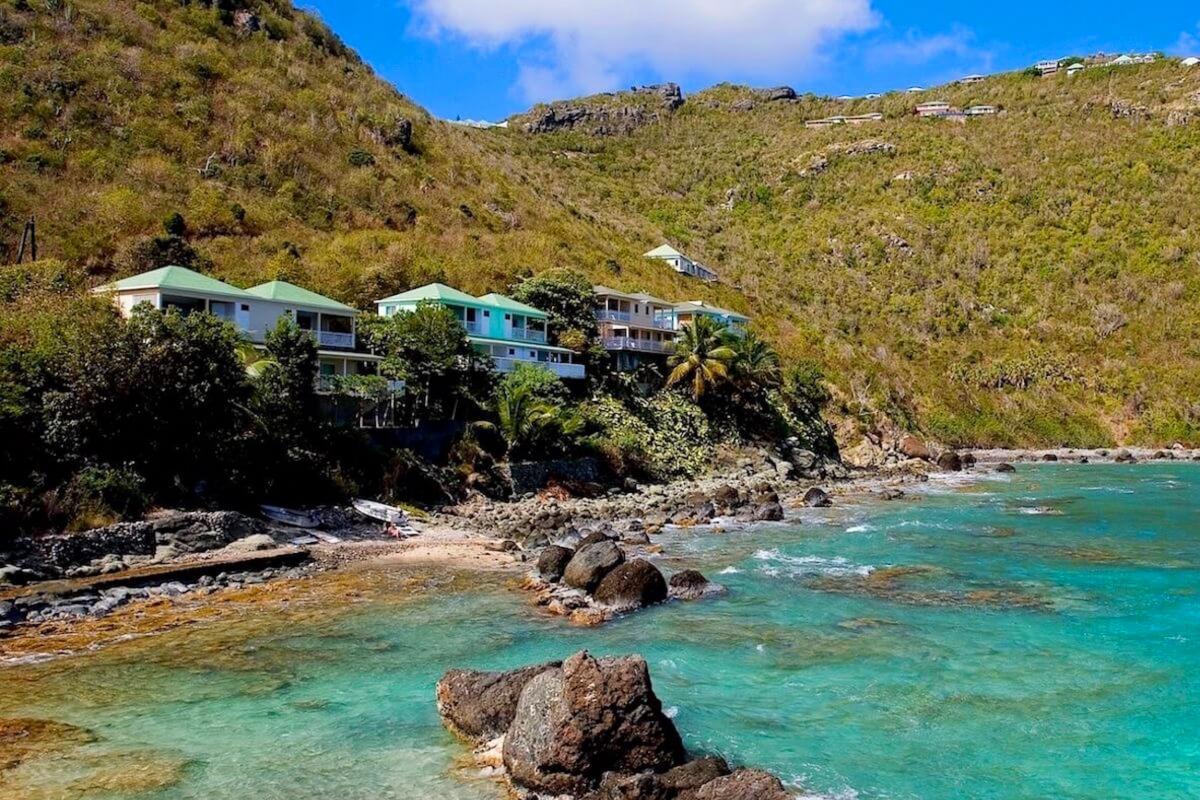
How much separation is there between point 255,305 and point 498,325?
13.9 m

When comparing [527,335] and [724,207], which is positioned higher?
[724,207]

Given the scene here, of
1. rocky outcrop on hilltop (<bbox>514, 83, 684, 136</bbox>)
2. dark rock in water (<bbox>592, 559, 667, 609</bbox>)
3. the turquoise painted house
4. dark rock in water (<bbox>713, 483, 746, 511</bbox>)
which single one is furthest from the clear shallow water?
rocky outcrop on hilltop (<bbox>514, 83, 684, 136</bbox>)

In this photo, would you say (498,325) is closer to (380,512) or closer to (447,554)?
(380,512)

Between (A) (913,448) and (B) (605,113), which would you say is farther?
(B) (605,113)

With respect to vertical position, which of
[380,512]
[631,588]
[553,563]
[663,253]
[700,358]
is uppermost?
[663,253]

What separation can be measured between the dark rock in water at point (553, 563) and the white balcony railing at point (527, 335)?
26.0 metres

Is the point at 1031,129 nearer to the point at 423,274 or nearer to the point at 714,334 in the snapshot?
the point at 714,334

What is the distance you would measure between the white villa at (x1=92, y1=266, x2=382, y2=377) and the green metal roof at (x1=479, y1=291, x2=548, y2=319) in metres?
8.79

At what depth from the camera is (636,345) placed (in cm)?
5609

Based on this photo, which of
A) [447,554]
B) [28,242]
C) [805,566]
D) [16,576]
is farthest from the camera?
[28,242]

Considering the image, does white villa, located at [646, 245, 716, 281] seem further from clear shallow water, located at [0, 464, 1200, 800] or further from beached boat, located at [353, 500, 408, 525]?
clear shallow water, located at [0, 464, 1200, 800]

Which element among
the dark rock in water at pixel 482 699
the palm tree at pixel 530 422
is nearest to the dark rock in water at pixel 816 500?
the palm tree at pixel 530 422

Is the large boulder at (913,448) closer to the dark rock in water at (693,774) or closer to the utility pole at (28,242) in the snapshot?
the dark rock in water at (693,774)

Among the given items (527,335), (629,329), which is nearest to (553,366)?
(527,335)
